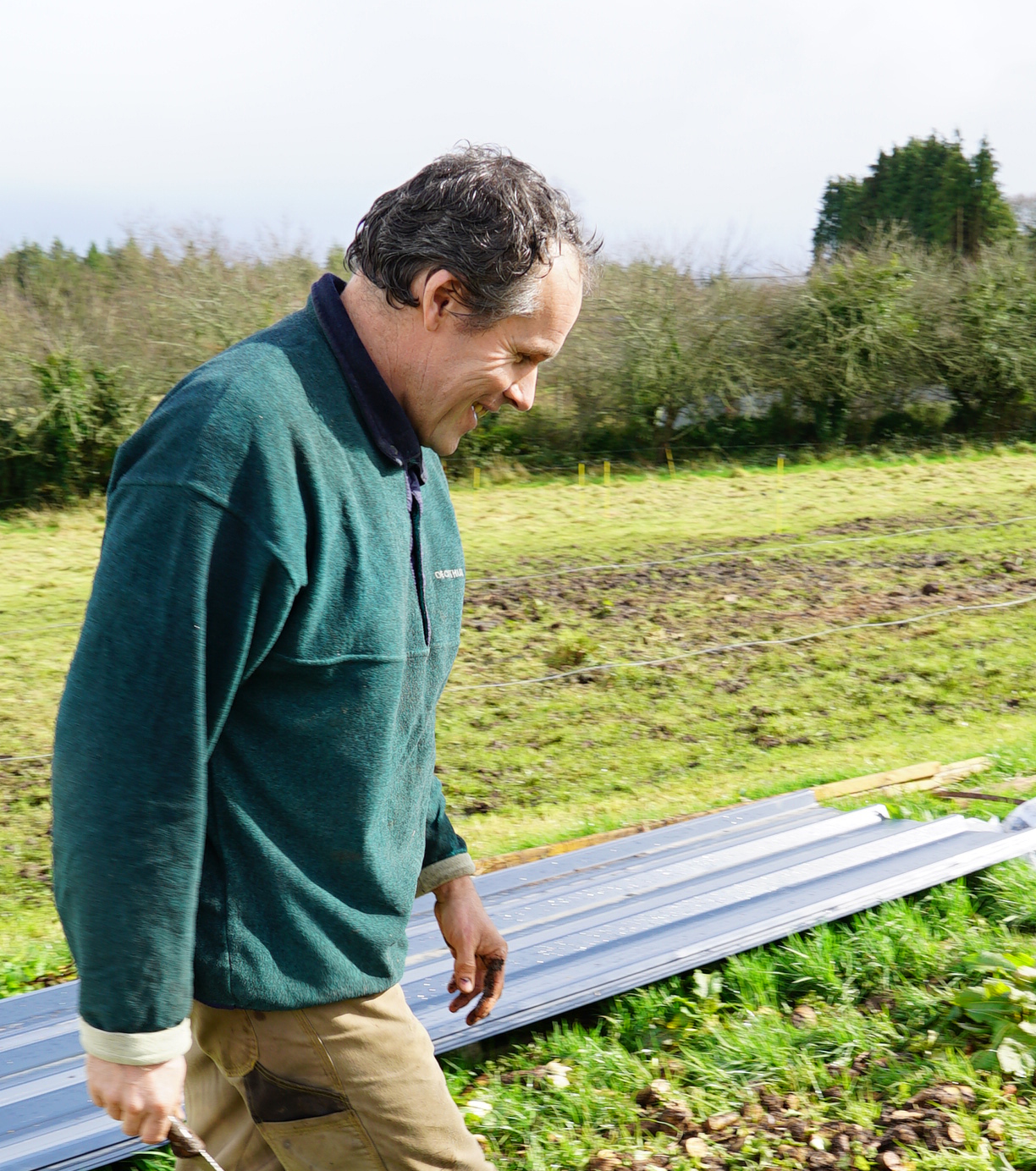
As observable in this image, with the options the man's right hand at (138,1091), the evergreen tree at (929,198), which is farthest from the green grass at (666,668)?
the evergreen tree at (929,198)

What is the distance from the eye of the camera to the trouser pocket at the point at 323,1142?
1.63 metres

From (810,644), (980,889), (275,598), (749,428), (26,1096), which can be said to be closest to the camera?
(275,598)

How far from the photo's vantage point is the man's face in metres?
1.63

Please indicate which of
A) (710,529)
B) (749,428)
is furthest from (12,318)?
(749,428)

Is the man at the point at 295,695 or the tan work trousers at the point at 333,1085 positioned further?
the tan work trousers at the point at 333,1085

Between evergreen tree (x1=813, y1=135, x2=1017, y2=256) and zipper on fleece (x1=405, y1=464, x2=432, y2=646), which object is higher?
evergreen tree (x1=813, y1=135, x2=1017, y2=256)

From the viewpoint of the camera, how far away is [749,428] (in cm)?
2188

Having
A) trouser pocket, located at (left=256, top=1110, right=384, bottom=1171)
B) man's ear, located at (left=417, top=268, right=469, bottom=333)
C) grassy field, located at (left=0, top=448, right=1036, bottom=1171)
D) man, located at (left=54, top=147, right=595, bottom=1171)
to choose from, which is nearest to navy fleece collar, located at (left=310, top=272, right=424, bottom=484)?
man, located at (left=54, top=147, right=595, bottom=1171)

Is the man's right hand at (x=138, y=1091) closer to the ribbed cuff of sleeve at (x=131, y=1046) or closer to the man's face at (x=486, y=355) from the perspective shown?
the ribbed cuff of sleeve at (x=131, y=1046)

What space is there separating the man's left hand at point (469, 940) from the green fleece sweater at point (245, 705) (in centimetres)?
41

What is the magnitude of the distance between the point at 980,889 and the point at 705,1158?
5.54 feet

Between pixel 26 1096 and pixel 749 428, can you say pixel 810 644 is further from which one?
A: pixel 749 428

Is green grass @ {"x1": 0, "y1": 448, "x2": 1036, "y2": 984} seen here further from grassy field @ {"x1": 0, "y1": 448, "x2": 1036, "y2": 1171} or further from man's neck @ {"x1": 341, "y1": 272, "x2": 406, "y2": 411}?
man's neck @ {"x1": 341, "y1": 272, "x2": 406, "y2": 411}

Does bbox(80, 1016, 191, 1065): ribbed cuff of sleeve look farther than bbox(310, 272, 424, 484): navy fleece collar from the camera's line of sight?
No
